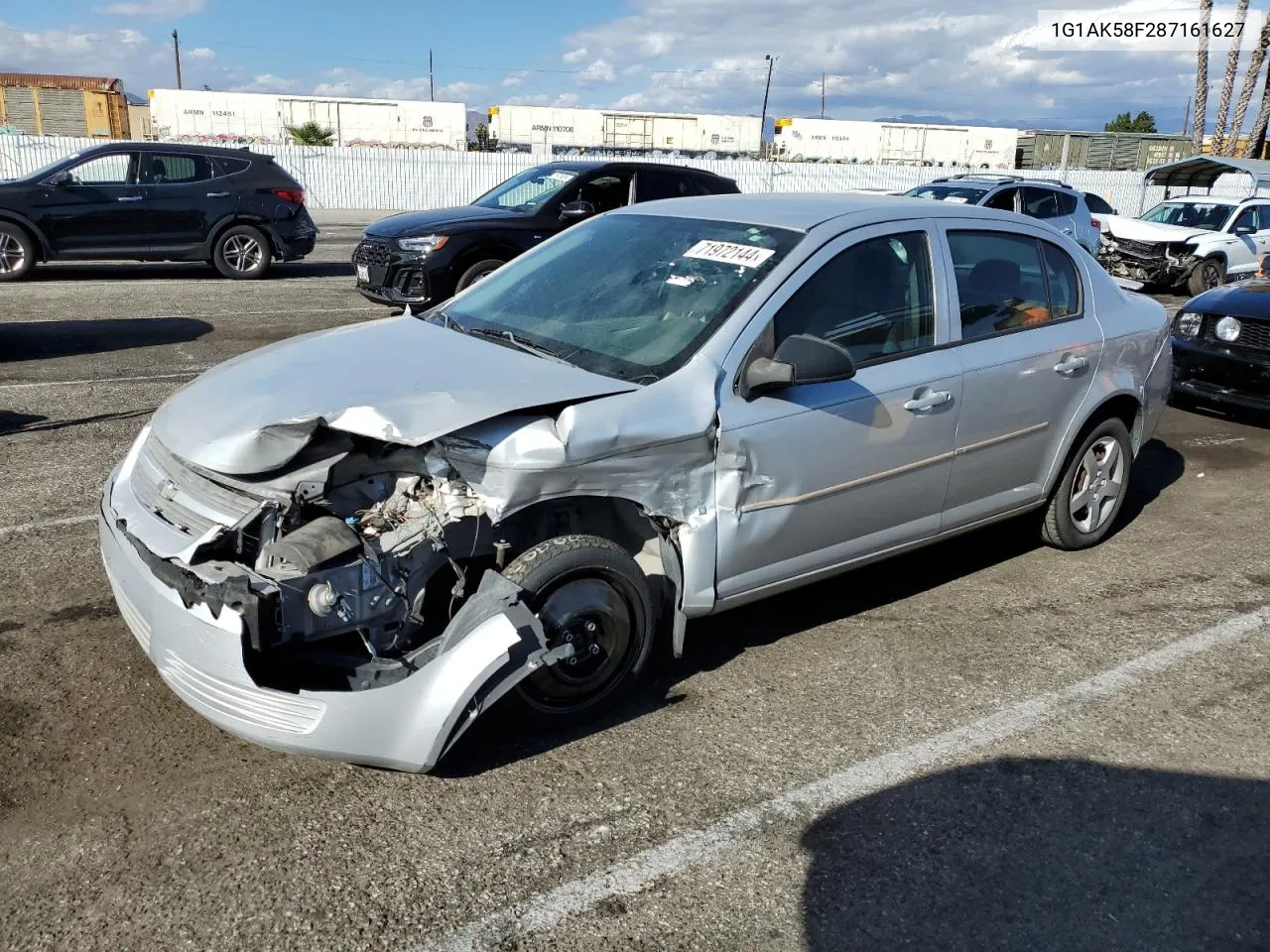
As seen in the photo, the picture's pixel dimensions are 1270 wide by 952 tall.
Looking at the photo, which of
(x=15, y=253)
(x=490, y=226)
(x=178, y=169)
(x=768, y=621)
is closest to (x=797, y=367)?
(x=768, y=621)

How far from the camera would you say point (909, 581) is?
5098 millimetres

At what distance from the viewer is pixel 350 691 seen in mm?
3016

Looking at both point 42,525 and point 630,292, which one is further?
point 42,525

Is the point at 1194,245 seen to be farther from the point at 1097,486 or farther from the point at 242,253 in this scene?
the point at 242,253

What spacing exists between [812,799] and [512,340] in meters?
1.97

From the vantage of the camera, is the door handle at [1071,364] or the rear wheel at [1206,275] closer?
the door handle at [1071,364]

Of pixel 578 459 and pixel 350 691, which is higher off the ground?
pixel 578 459

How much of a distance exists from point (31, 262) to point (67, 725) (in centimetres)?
1200

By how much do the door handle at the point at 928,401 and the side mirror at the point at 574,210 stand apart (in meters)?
7.47

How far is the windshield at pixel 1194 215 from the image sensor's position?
684 inches

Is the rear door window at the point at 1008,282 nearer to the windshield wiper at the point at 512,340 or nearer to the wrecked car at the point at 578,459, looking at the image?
the wrecked car at the point at 578,459

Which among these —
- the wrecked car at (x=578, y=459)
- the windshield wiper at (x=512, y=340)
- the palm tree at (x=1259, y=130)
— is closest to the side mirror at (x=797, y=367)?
the wrecked car at (x=578, y=459)

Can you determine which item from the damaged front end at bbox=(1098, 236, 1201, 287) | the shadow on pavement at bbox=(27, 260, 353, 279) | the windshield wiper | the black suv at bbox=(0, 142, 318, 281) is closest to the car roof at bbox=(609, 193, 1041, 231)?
the windshield wiper

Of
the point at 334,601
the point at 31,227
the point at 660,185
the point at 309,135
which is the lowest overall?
the point at 334,601
